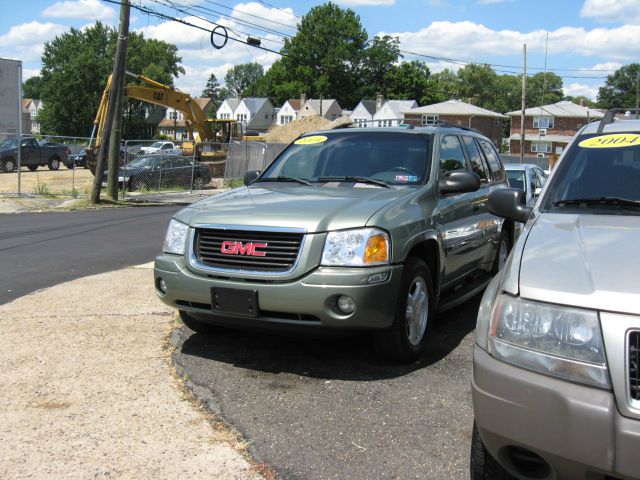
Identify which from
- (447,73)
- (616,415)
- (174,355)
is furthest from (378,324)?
(447,73)

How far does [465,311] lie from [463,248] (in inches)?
42.5

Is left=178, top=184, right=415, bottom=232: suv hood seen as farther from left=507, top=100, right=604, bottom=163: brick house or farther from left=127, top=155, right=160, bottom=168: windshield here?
left=507, top=100, right=604, bottom=163: brick house

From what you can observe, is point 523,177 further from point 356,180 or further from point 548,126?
point 548,126

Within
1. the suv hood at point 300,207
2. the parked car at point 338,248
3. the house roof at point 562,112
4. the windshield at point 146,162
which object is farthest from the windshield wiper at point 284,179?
the house roof at point 562,112

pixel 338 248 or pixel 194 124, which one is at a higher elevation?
pixel 194 124

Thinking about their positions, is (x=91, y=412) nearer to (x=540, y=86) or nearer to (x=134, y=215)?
(x=134, y=215)

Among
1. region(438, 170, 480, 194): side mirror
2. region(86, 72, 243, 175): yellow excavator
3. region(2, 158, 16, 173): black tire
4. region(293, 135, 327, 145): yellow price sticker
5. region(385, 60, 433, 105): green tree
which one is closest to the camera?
region(438, 170, 480, 194): side mirror

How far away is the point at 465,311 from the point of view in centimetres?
649

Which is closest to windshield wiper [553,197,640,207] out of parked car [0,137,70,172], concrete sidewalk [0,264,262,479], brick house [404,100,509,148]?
concrete sidewalk [0,264,262,479]

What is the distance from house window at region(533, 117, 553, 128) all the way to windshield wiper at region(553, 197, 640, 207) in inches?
3037

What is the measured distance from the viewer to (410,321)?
459 cm

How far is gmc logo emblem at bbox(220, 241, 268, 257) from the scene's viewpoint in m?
4.24

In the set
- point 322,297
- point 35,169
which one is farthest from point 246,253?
point 35,169

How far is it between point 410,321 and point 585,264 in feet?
7.12
